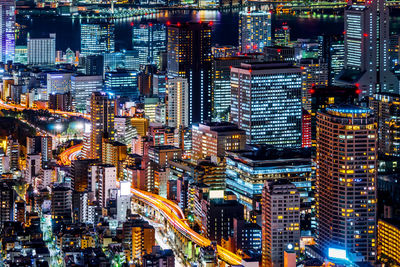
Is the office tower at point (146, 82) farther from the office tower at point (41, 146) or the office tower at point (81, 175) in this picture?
the office tower at point (81, 175)

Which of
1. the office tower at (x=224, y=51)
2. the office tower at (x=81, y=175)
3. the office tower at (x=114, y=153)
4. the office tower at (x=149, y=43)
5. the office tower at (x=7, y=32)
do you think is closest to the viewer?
the office tower at (x=81, y=175)

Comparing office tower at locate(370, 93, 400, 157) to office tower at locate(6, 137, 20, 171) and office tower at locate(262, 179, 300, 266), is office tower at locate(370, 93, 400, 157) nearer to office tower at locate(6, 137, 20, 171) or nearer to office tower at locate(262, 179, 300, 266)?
office tower at locate(262, 179, 300, 266)

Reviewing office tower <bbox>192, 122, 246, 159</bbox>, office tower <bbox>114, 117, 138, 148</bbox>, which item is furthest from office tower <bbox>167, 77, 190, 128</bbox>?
office tower <bbox>192, 122, 246, 159</bbox>

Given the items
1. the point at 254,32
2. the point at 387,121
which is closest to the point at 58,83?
the point at 254,32

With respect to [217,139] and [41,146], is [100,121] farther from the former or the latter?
[217,139]

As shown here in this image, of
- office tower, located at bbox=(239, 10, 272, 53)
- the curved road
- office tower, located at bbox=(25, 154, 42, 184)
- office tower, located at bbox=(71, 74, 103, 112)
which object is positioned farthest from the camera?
office tower, located at bbox=(239, 10, 272, 53)

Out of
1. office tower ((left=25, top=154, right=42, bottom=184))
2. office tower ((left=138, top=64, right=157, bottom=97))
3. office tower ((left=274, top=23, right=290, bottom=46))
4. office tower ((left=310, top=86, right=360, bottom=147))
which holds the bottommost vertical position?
office tower ((left=25, top=154, right=42, bottom=184))

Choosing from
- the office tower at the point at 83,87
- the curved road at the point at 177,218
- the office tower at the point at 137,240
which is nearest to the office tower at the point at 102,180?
the curved road at the point at 177,218
